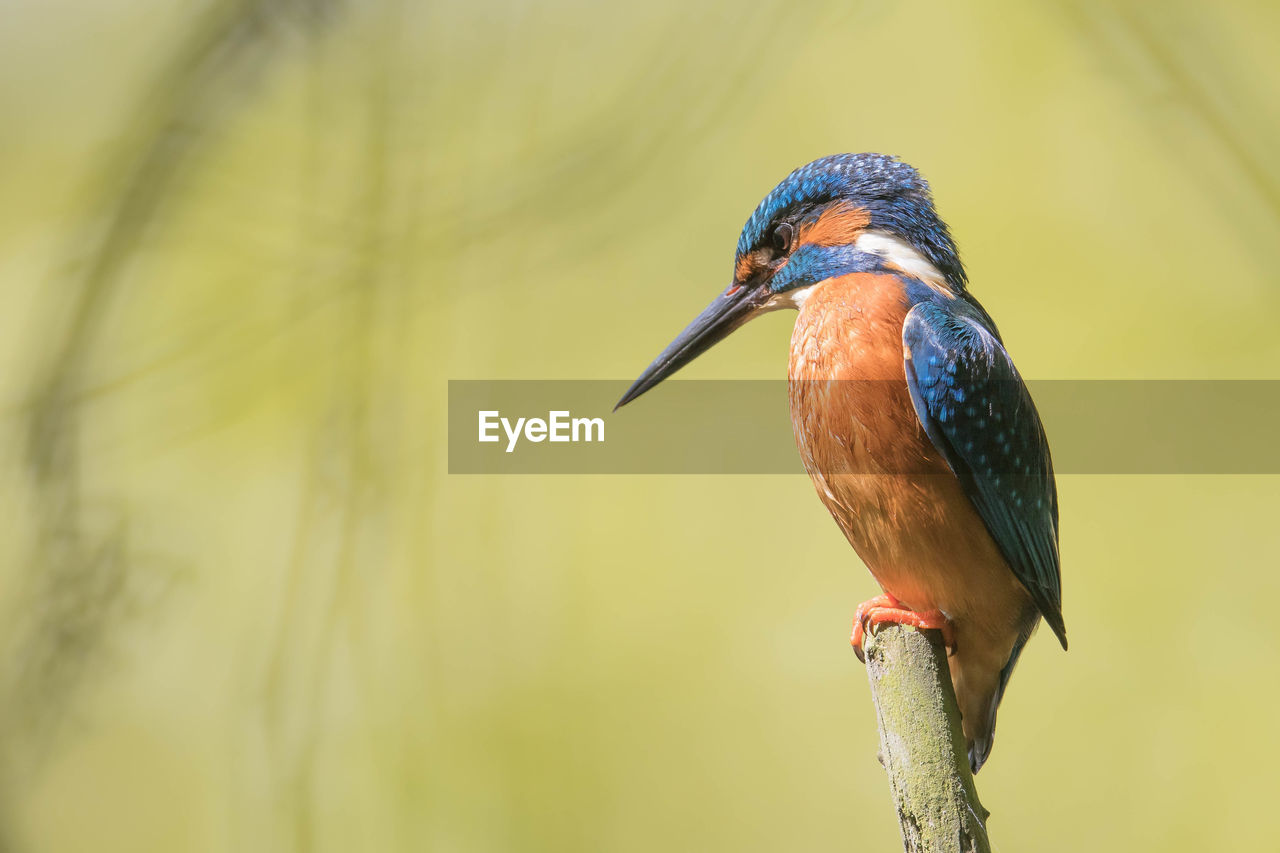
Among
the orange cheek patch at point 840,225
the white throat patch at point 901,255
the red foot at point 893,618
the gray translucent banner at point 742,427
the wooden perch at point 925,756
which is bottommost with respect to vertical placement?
the wooden perch at point 925,756

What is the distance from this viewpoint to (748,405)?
1583mm

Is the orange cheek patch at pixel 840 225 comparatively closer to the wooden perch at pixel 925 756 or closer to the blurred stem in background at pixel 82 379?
the wooden perch at pixel 925 756

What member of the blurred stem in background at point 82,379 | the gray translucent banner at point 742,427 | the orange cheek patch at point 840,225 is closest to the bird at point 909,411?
the orange cheek patch at point 840,225

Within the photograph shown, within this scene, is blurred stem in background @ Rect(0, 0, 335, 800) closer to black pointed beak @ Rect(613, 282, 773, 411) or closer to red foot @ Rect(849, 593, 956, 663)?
black pointed beak @ Rect(613, 282, 773, 411)

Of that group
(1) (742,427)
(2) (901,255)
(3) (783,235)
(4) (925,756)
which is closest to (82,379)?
(1) (742,427)

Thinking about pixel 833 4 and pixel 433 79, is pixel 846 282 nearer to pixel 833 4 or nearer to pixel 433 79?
pixel 833 4

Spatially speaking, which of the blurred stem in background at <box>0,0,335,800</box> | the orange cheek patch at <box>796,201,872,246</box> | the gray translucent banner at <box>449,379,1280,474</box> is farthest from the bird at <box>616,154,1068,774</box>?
the blurred stem in background at <box>0,0,335,800</box>

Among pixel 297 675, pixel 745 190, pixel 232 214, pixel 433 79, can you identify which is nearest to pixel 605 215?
pixel 745 190

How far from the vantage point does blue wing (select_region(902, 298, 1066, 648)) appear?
903 millimetres

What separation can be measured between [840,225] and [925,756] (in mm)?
547

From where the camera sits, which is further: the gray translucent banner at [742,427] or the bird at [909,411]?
the gray translucent banner at [742,427]

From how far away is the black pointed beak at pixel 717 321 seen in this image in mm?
1075

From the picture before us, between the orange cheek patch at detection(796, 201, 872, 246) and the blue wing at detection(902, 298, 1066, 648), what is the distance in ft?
0.43

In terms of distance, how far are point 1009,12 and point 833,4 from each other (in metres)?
0.28
